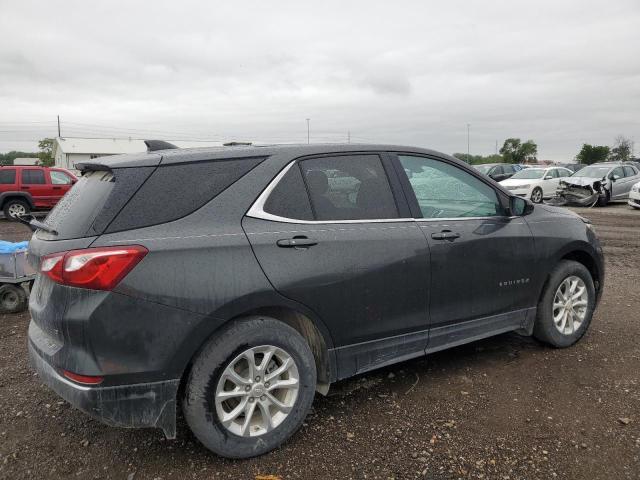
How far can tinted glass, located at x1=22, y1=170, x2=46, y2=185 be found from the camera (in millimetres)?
16219

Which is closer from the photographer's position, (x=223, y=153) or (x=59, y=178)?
(x=223, y=153)

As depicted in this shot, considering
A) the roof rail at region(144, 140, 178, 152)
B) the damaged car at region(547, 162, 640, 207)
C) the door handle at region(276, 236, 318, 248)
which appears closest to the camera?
the door handle at region(276, 236, 318, 248)

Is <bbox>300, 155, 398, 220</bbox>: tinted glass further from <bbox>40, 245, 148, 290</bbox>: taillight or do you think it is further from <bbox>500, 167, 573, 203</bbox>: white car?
<bbox>500, 167, 573, 203</bbox>: white car

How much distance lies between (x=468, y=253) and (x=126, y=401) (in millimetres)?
2332

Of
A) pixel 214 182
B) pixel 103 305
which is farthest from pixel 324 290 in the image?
pixel 103 305

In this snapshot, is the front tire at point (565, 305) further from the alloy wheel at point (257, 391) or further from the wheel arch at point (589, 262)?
the alloy wheel at point (257, 391)

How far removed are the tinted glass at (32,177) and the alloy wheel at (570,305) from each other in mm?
16270

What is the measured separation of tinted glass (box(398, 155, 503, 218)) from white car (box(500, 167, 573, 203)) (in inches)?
664

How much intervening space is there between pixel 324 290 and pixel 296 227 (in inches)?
15.3

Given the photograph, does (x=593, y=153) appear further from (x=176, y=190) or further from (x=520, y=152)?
(x=176, y=190)

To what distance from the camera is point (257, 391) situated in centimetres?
277

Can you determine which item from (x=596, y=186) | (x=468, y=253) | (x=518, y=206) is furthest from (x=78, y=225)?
(x=596, y=186)

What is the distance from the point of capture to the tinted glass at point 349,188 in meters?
3.12

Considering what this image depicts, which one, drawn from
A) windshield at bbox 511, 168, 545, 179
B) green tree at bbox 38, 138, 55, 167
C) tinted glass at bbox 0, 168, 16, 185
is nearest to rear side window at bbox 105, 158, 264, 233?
tinted glass at bbox 0, 168, 16, 185
